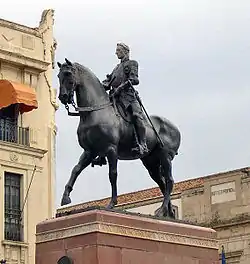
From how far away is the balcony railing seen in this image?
125 feet

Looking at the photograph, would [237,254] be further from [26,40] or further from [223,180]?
[26,40]

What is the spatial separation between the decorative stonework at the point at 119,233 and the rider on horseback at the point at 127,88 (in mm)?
1426

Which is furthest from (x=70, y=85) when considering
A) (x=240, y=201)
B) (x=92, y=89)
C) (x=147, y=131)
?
(x=240, y=201)

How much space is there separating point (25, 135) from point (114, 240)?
2112 centimetres

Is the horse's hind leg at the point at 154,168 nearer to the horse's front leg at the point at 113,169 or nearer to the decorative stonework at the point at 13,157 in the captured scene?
the horse's front leg at the point at 113,169

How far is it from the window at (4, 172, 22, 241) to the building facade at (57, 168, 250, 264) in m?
6.62

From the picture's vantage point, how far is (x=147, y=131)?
19.6 m

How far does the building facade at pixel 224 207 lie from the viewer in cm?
4459

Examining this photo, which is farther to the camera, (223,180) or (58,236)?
(223,180)

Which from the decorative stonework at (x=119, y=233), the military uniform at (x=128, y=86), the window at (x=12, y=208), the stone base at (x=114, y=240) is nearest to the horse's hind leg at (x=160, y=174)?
the stone base at (x=114, y=240)

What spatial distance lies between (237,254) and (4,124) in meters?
12.4

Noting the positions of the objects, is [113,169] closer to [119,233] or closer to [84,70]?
[119,233]

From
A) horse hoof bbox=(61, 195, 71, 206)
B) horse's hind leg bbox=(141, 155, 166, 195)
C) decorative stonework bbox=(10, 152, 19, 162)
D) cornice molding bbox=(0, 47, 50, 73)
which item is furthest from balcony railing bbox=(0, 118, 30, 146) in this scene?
horse hoof bbox=(61, 195, 71, 206)

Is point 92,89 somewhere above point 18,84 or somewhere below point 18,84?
below
